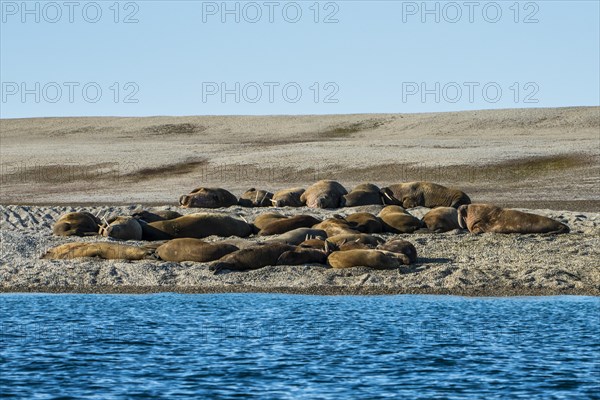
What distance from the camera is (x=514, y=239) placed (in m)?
24.5

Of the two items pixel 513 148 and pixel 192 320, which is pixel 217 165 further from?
pixel 192 320

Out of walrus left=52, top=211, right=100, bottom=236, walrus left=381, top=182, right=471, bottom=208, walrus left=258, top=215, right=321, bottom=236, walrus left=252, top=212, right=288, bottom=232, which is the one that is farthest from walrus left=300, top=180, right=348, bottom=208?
walrus left=52, top=211, right=100, bottom=236

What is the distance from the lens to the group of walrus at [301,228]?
21656 millimetres

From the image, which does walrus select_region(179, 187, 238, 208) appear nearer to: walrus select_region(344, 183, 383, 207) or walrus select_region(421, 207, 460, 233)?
walrus select_region(344, 183, 383, 207)

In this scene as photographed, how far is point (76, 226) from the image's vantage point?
85.4ft

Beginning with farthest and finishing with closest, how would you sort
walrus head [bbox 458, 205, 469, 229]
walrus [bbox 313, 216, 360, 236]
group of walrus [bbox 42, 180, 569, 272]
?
walrus head [bbox 458, 205, 469, 229]
walrus [bbox 313, 216, 360, 236]
group of walrus [bbox 42, 180, 569, 272]

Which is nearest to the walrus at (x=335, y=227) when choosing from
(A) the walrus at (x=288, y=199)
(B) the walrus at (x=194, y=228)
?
(B) the walrus at (x=194, y=228)

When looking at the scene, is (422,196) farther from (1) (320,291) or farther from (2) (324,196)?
(1) (320,291)

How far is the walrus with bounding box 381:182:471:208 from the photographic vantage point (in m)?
31.7

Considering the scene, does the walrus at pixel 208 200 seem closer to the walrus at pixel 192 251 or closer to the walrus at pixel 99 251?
the walrus at pixel 99 251

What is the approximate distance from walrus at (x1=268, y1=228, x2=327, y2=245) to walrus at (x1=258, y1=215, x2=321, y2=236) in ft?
3.66

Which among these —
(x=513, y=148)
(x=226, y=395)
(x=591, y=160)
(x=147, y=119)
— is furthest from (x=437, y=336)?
(x=147, y=119)

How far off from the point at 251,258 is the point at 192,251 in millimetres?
1430

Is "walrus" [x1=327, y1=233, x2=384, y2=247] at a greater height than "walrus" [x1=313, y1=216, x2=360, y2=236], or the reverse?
"walrus" [x1=313, y1=216, x2=360, y2=236]
